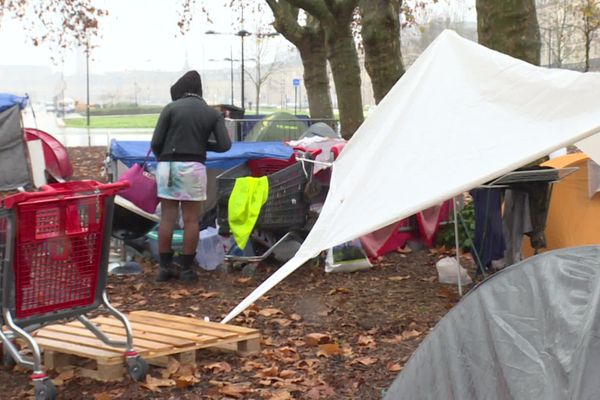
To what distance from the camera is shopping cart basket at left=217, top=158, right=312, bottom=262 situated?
8211 millimetres

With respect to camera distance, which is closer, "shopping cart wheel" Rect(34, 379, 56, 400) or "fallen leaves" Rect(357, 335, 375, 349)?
"shopping cart wheel" Rect(34, 379, 56, 400)

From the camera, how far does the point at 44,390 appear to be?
189 inches

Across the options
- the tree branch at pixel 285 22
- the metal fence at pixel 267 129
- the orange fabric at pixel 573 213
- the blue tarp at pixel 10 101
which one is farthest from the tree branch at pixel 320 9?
the orange fabric at pixel 573 213

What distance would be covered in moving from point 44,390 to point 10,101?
12.8 m

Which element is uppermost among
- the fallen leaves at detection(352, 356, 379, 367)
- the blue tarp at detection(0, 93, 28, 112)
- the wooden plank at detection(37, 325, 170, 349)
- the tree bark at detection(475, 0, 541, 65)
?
the tree bark at detection(475, 0, 541, 65)

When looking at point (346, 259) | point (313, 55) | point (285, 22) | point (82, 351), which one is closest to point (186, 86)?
point (346, 259)

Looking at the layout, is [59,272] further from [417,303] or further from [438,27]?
[438,27]

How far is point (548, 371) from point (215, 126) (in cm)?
541

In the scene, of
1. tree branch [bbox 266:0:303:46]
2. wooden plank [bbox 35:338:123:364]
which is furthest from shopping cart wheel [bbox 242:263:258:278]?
tree branch [bbox 266:0:303:46]

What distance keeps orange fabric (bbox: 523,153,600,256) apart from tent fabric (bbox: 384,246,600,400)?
4.24m

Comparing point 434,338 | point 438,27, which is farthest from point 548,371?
point 438,27

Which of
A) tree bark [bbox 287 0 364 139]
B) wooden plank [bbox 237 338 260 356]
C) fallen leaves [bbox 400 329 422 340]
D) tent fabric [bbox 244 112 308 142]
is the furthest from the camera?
tree bark [bbox 287 0 364 139]

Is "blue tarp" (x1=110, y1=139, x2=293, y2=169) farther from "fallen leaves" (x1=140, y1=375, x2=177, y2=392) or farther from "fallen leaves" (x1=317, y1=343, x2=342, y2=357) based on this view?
"fallen leaves" (x1=140, y1=375, x2=177, y2=392)

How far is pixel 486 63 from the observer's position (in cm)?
645
